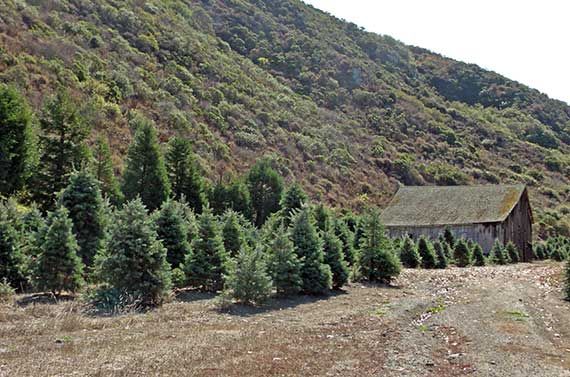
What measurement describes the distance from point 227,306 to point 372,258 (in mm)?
8493

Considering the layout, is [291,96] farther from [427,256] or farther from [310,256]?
[310,256]

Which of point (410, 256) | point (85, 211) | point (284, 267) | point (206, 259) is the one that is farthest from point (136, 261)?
point (410, 256)

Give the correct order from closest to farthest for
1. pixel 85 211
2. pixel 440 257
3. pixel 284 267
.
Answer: pixel 85 211 < pixel 284 267 < pixel 440 257

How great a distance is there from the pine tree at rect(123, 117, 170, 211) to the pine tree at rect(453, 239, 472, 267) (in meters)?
18.5

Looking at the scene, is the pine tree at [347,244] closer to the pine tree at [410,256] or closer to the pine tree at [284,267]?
the pine tree at [284,267]

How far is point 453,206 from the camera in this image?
4609 centimetres

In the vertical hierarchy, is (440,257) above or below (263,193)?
below

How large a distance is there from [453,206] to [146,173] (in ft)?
82.3

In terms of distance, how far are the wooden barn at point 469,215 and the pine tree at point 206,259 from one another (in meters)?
30.6

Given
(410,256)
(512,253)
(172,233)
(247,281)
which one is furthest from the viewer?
(512,253)

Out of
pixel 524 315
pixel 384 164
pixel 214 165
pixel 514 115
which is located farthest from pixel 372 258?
pixel 514 115

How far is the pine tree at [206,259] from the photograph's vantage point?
16328 millimetres

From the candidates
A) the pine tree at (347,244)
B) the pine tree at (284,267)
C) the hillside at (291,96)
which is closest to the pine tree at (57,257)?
the pine tree at (284,267)

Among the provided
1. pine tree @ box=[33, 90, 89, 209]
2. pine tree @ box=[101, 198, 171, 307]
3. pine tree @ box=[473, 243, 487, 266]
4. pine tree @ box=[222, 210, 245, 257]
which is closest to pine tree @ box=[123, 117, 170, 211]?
pine tree @ box=[33, 90, 89, 209]
